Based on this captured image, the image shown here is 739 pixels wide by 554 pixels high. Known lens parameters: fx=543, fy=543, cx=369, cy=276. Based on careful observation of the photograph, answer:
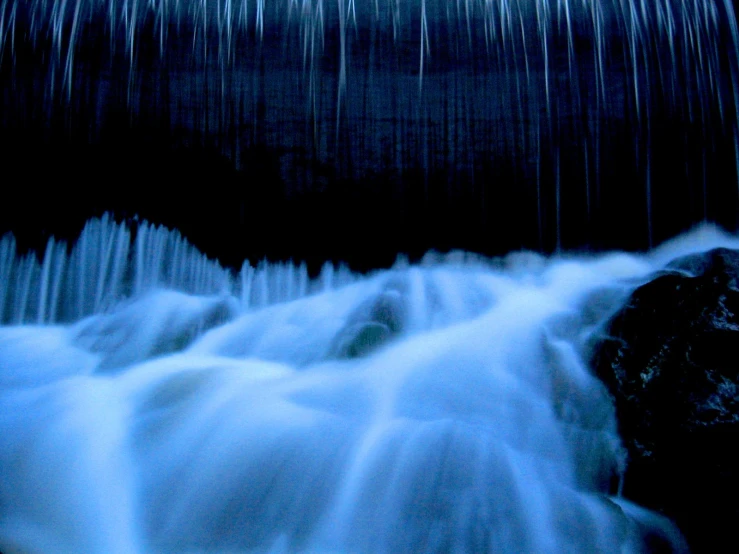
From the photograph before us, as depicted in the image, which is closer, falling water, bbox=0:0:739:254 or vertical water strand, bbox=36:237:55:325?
vertical water strand, bbox=36:237:55:325

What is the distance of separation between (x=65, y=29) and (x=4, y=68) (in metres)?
0.67

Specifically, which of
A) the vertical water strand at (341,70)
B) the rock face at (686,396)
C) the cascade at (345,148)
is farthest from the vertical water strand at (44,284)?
the rock face at (686,396)

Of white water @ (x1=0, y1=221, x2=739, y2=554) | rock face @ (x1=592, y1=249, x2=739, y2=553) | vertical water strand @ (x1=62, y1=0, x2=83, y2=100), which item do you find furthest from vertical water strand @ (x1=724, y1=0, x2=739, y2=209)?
vertical water strand @ (x1=62, y1=0, x2=83, y2=100)

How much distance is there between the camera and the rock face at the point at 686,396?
2193mm

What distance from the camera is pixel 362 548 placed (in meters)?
2.28

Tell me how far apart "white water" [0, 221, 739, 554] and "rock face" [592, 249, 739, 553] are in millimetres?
115

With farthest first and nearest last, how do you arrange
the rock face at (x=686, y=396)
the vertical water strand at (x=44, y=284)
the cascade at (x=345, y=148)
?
the cascade at (x=345, y=148)
the vertical water strand at (x=44, y=284)
the rock face at (x=686, y=396)

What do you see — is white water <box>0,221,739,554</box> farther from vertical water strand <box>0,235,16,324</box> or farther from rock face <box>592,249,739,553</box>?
vertical water strand <box>0,235,16,324</box>

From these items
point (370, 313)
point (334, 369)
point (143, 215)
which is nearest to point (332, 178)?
point (370, 313)

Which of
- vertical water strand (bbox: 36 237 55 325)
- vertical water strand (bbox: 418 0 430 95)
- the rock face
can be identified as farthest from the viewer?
vertical water strand (bbox: 418 0 430 95)

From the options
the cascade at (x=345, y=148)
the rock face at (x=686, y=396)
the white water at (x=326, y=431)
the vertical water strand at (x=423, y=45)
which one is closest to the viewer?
the rock face at (x=686, y=396)

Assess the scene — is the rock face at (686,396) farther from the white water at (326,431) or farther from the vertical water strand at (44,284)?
the vertical water strand at (44,284)

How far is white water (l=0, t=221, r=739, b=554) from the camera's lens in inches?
91.2

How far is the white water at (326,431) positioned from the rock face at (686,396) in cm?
12
